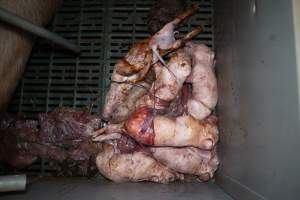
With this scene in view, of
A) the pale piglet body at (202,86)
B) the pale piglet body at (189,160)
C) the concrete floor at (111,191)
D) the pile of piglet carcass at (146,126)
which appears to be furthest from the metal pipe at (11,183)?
the pale piglet body at (202,86)

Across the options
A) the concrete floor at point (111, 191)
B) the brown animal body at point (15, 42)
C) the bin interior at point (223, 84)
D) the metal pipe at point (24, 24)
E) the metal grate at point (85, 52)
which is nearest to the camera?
the bin interior at point (223, 84)

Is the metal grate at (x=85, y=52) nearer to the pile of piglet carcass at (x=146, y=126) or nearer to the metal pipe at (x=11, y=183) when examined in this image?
the pile of piglet carcass at (x=146, y=126)

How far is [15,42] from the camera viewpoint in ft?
4.58

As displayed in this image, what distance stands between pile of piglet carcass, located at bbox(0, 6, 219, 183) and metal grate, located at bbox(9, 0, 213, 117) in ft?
0.45

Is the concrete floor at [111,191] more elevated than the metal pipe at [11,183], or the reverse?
the metal pipe at [11,183]

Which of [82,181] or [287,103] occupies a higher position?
[287,103]

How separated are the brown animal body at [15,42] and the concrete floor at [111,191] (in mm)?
492

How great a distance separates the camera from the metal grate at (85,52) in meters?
1.76

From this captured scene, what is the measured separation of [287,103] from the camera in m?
0.76

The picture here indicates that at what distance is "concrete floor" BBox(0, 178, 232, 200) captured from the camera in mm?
1212

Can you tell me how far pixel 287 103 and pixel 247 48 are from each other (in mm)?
362

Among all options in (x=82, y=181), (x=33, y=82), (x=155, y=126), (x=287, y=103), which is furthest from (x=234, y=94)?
(x=33, y=82)

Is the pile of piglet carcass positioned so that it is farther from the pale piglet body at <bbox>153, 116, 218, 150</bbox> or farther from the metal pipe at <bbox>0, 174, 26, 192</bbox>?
the metal pipe at <bbox>0, 174, 26, 192</bbox>

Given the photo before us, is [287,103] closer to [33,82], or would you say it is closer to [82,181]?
[82,181]
